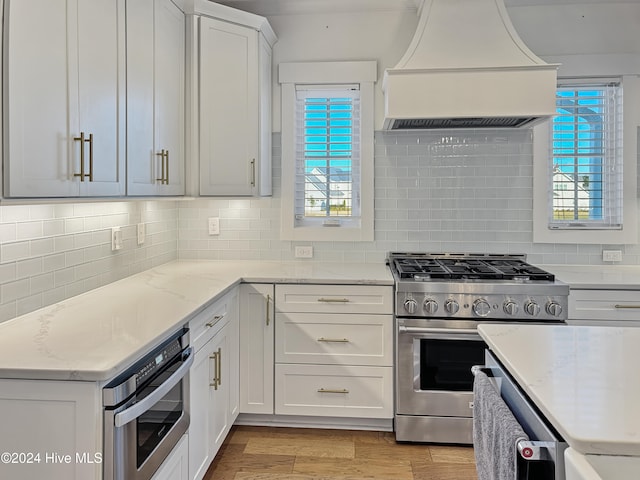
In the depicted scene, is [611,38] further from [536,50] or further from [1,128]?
[1,128]

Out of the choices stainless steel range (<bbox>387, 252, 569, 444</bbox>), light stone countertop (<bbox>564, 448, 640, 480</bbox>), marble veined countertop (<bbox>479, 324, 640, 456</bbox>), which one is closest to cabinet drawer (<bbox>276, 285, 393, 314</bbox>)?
stainless steel range (<bbox>387, 252, 569, 444</bbox>)

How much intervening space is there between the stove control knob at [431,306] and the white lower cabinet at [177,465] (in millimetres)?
1391

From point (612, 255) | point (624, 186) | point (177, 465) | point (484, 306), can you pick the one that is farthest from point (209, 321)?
point (624, 186)

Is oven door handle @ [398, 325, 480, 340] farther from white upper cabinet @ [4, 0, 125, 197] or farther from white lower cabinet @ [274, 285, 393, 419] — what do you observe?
white upper cabinet @ [4, 0, 125, 197]

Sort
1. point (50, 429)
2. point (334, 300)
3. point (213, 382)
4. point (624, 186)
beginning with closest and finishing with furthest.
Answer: point (50, 429) → point (213, 382) → point (334, 300) → point (624, 186)

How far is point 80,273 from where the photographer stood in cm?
237

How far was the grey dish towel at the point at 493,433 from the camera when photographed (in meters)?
1.15

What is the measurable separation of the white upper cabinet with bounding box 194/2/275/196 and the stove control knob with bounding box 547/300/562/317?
5.80 ft

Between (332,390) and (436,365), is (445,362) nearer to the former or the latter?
(436,365)

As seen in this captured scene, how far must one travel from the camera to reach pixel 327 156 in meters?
3.53

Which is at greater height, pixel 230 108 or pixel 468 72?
pixel 468 72

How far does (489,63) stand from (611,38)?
3.56ft

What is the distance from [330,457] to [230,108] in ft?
6.68

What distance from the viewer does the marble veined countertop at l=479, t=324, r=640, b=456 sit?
3.09 ft
